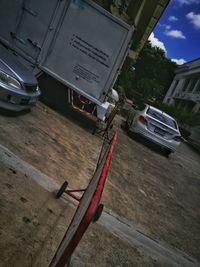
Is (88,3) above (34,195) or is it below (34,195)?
above

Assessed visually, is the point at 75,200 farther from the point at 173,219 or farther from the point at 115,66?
the point at 115,66

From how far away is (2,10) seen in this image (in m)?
8.49

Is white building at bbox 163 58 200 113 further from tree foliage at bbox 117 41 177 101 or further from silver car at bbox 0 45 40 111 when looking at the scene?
silver car at bbox 0 45 40 111

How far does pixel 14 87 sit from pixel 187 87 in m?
38.4

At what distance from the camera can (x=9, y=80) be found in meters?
5.53

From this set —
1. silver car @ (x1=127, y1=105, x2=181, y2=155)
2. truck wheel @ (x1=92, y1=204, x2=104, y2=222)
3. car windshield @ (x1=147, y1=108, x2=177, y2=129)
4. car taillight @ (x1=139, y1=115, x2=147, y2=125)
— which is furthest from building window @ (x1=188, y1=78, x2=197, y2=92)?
truck wheel @ (x1=92, y1=204, x2=104, y2=222)

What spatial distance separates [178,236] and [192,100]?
3216 centimetres

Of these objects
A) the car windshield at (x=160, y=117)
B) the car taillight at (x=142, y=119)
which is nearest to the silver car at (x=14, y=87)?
the car taillight at (x=142, y=119)

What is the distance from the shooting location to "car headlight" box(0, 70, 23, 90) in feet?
17.7

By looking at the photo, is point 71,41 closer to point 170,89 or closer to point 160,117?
point 160,117

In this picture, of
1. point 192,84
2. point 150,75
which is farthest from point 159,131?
point 150,75

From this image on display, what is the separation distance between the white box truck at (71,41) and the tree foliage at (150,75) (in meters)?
37.8

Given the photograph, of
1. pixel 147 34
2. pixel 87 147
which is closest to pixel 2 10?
pixel 87 147

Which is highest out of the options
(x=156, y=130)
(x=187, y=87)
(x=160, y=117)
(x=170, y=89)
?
(x=187, y=87)
